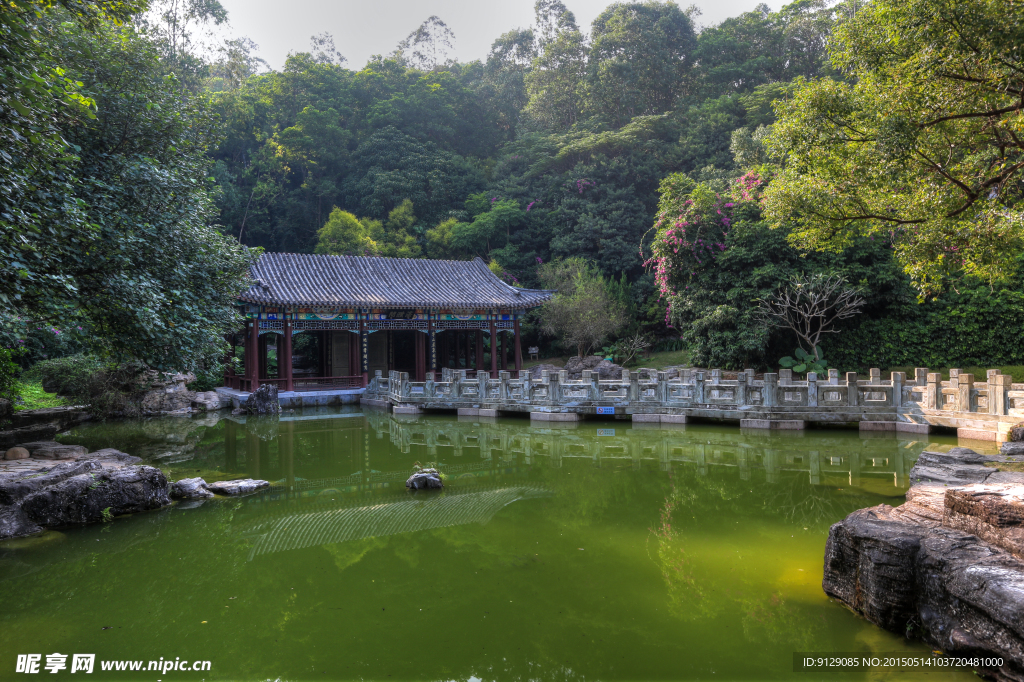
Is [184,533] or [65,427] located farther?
[65,427]

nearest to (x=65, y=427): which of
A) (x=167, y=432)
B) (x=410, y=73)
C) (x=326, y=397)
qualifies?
(x=167, y=432)

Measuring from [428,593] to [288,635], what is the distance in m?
0.98

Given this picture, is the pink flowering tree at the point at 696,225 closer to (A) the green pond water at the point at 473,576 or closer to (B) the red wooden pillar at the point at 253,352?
(A) the green pond water at the point at 473,576

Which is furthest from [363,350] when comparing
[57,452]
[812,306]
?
[812,306]

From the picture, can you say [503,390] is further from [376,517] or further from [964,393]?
[964,393]

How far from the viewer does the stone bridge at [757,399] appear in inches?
386

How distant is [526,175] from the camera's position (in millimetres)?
31141

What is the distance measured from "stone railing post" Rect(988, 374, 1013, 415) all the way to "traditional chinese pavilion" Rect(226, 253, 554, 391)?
1249 cm

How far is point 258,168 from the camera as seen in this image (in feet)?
104

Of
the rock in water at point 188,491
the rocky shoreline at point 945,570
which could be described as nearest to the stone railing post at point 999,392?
the rocky shoreline at point 945,570

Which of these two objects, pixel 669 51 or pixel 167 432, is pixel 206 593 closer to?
pixel 167 432

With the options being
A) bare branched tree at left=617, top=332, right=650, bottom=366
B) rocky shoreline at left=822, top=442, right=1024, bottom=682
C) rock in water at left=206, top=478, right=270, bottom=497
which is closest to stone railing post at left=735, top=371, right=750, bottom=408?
rocky shoreline at left=822, top=442, right=1024, bottom=682

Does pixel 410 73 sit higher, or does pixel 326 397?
pixel 410 73

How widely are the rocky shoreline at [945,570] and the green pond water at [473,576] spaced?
0.57ft
